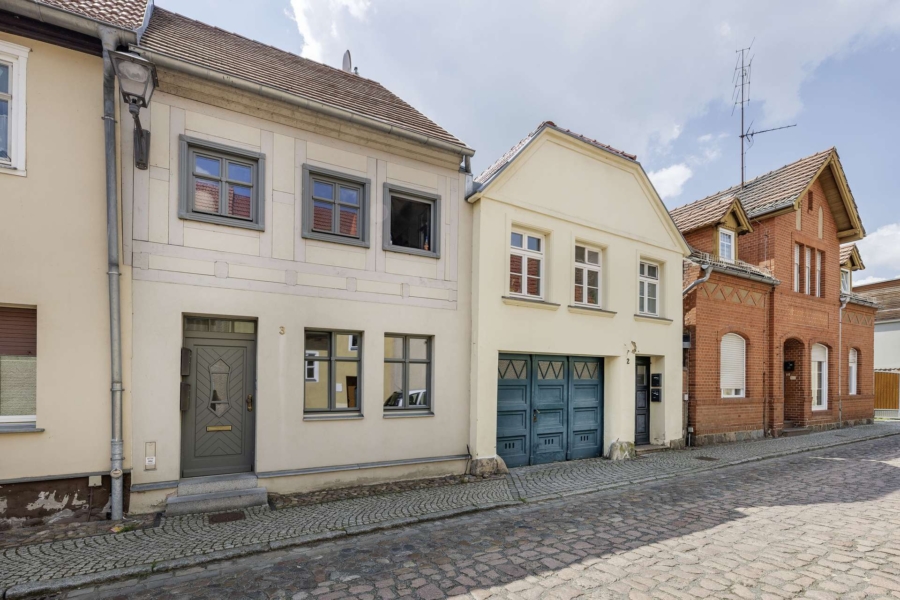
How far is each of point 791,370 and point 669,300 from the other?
25.3 feet

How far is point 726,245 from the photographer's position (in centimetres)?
1435

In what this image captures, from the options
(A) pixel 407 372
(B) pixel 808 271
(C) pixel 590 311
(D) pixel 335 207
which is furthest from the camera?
(B) pixel 808 271

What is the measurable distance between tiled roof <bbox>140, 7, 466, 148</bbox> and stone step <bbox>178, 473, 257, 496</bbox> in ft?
18.5

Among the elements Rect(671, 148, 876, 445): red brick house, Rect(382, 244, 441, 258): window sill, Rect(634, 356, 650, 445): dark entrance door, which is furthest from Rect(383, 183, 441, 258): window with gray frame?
Rect(671, 148, 876, 445): red brick house

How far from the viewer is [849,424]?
1808cm

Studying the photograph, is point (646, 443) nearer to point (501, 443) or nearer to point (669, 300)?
point (669, 300)

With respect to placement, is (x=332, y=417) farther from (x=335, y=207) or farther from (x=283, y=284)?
(x=335, y=207)

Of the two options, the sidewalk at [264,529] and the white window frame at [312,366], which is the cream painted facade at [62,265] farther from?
the white window frame at [312,366]

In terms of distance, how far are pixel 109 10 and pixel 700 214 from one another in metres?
14.8

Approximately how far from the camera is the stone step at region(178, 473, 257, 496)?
641 centimetres

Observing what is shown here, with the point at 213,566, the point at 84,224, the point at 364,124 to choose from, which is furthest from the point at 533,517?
the point at 84,224

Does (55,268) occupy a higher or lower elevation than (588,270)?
lower

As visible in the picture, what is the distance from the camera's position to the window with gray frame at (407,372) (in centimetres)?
822

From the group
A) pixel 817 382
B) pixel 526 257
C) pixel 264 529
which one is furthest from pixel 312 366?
pixel 817 382
